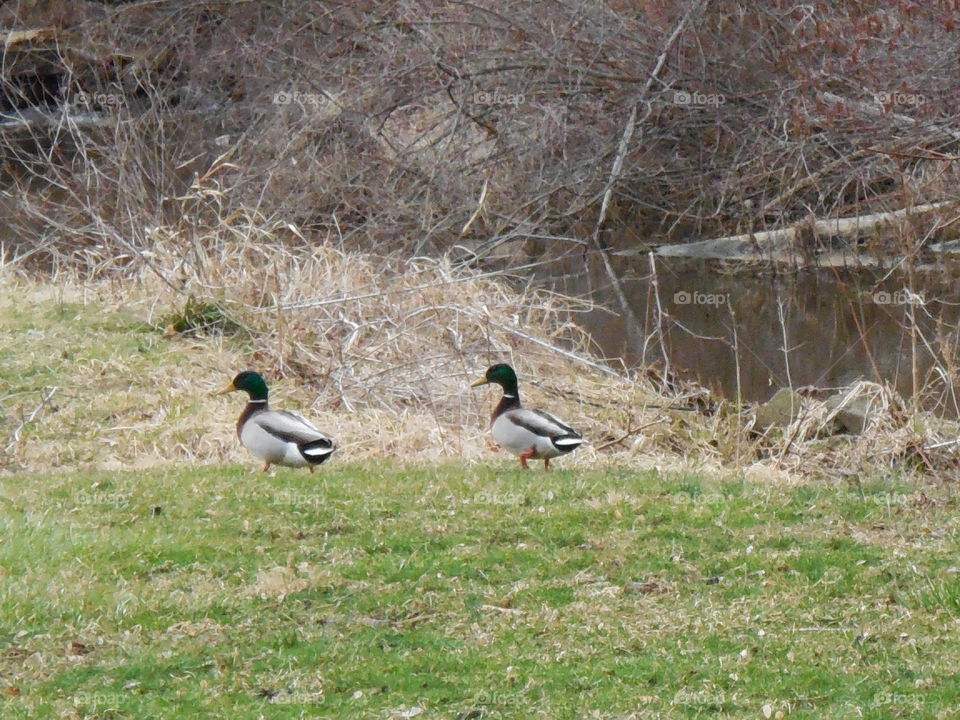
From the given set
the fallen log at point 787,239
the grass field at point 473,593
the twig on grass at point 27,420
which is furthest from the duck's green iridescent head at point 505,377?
the fallen log at point 787,239

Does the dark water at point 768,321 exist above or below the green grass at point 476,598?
below

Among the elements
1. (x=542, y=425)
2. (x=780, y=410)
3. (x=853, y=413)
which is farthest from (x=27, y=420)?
(x=853, y=413)

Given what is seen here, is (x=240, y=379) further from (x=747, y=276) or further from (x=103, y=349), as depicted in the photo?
(x=747, y=276)

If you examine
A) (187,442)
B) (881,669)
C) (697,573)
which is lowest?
(187,442)

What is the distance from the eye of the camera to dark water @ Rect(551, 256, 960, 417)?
16453mm

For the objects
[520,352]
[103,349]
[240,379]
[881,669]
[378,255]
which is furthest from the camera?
[378,255]

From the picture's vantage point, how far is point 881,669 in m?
5.61

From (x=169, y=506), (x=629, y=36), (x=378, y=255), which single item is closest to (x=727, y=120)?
(x=629, y=36)

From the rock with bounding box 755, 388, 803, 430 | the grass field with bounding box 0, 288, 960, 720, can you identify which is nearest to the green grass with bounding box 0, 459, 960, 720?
the grass field with bounding box 0, 288, 960, 720

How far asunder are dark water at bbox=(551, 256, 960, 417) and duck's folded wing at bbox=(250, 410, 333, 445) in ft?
21.8

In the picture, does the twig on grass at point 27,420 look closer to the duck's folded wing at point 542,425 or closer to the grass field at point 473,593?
the grass field at point 473,593

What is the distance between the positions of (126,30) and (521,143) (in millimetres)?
7840

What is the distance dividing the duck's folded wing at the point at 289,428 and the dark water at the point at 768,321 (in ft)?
21.8

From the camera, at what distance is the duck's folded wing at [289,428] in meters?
9.21
